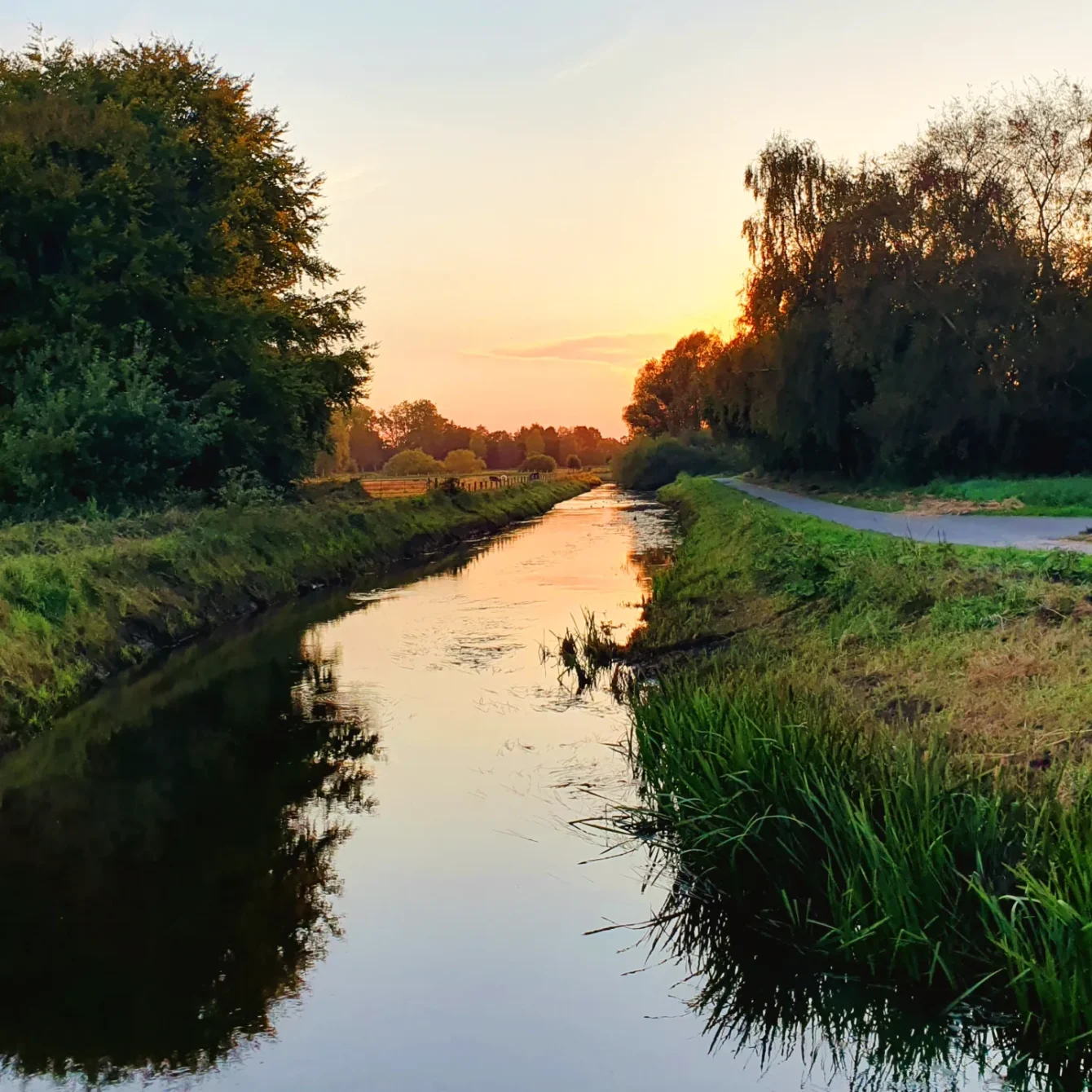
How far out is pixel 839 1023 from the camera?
18.7ft

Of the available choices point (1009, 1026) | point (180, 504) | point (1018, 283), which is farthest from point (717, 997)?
point (1018, 283)

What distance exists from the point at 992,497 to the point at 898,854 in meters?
24.7

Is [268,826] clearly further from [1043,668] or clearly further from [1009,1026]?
[1043,668]

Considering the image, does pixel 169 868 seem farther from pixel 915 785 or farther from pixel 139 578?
pixel 139 578

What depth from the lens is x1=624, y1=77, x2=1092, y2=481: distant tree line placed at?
113 feet

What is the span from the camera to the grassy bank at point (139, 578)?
12930 millimetres

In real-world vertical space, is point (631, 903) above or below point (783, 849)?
below

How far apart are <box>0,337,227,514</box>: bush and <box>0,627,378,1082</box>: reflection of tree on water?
10855mm

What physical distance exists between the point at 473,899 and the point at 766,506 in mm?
25851

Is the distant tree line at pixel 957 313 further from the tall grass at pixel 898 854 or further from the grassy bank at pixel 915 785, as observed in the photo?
the tall grass at pixel 898 854

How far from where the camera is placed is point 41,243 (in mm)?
25828

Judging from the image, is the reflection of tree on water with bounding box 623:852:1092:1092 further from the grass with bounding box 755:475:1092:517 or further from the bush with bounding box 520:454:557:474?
the bush with bounding box 520:454:557:474

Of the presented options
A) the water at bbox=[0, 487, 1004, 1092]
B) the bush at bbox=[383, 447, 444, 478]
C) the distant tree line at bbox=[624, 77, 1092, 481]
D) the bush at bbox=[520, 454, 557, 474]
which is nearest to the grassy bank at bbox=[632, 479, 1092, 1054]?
the water at bbox=[0, 487, 1004, 1092]

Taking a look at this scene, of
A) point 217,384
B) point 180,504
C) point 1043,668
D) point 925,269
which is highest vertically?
point 925,269
